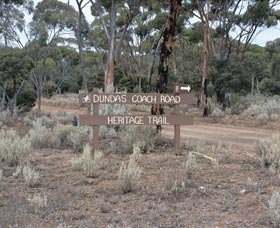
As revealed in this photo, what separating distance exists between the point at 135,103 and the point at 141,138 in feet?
3.31

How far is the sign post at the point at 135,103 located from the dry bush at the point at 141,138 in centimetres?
62

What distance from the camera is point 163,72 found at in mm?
11562

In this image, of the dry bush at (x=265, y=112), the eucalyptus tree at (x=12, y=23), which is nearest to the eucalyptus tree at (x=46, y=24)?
the eucalyptus tree at (x=12, y=23)

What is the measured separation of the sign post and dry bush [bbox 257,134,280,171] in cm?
174

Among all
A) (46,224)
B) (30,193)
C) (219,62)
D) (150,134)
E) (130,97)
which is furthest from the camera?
(219,62)

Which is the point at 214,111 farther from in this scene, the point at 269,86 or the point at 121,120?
the point at 269,86

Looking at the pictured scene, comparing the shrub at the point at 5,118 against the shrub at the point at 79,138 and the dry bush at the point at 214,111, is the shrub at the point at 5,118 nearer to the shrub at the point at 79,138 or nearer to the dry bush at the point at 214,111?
the shrub at the point at 79,138

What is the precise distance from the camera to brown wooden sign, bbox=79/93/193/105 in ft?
30.0

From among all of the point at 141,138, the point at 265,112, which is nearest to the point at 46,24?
the point at 265,112

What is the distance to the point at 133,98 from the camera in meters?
9.27

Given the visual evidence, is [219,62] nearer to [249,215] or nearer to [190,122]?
[190,122]

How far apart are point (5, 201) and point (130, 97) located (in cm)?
406

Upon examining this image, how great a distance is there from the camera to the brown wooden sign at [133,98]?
360 inches

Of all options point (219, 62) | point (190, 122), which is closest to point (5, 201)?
point (190, 122)
